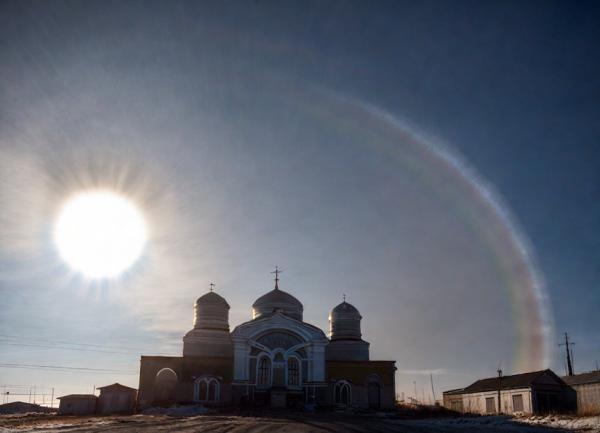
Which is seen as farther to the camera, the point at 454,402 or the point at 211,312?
the point at 454,402

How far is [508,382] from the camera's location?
160 ft

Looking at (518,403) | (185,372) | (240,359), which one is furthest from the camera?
(240,359)

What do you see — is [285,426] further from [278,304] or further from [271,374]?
[278,304]

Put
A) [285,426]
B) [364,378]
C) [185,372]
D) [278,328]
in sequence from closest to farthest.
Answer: [285,426]
[185,372]
[364,378]
[278,328]

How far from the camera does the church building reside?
47.3 metres

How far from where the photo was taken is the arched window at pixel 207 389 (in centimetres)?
4712

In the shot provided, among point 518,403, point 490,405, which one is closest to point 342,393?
point 490,405

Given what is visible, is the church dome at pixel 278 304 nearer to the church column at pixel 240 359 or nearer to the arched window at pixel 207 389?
the church column at pixel 240 359

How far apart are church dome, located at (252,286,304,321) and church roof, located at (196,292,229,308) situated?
295 cm

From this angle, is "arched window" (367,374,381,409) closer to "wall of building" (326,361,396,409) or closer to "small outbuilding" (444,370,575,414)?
"wall of building" (326,361,396,409)

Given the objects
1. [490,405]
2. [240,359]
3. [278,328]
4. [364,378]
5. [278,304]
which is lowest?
[490,405]

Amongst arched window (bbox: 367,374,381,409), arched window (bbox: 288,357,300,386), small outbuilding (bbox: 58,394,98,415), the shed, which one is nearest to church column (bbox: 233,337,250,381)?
arched window (bbox: 288,357,300,386)

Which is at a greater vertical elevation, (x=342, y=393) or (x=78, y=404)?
(x=342, y=393)

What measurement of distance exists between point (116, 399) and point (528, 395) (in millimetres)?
30926
